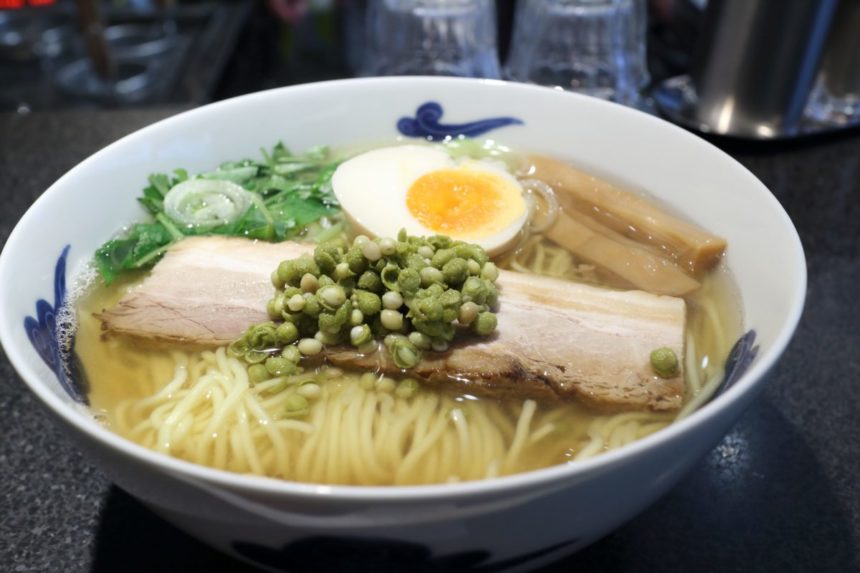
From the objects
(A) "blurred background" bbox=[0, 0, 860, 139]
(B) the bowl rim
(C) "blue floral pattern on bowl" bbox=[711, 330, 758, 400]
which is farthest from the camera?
(A) "blurred background" bbox=[0, 0, 860, 139]

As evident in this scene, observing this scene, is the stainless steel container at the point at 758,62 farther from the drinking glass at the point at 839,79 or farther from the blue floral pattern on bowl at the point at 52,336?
the blue floral pattern on bowl at the point at 52,336

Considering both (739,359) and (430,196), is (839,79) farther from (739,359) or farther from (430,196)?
(739,359)

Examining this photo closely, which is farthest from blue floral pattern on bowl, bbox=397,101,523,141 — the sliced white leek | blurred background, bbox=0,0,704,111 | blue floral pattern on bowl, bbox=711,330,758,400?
blurred background, bbox=0,0,704,111

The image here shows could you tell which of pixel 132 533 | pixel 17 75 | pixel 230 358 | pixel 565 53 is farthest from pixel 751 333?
pixel 17 75

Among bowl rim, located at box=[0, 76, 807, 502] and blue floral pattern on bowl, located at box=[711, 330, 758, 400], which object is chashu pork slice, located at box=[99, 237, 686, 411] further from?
bowl rim, located at box=[0, 76, 807, 502]

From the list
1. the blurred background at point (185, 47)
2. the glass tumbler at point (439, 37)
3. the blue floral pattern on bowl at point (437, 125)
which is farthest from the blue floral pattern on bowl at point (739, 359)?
the blurred background at point (185, 47)

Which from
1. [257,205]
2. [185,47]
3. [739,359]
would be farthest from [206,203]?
[185,47]

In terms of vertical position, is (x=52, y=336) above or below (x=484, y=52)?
above
